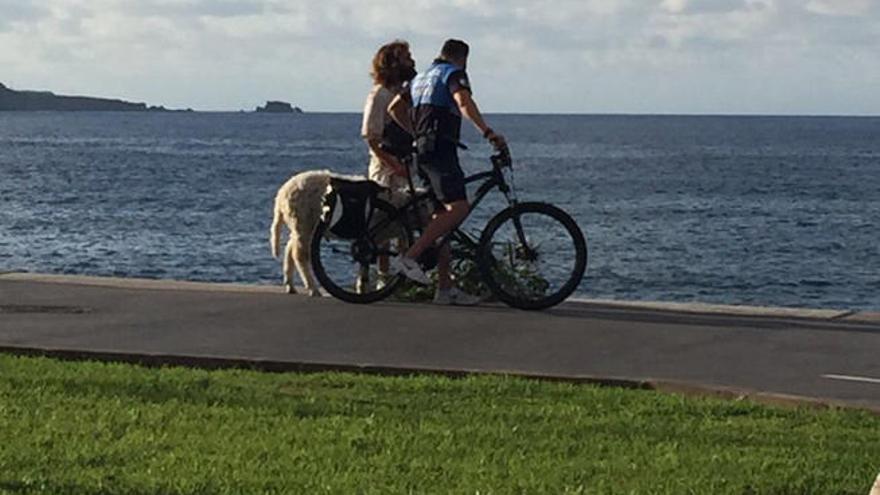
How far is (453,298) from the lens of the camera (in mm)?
12094

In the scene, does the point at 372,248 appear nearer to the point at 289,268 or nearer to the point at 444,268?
the point at 444,268

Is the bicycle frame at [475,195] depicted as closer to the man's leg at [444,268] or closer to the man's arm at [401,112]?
the man's leg at [444,268]

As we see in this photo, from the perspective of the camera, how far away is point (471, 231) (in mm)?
12594

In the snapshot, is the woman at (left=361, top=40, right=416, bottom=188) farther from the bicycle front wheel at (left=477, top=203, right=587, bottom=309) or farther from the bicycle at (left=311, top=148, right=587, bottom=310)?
the bicycle front wheel at (left=477, top=203, right=587, bottom=309)

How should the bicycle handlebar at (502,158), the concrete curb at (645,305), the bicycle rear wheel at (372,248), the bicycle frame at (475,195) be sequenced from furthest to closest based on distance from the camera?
the bicycle rear wheel at (372,248) → the bicycle frame at (475,195) → the bicycle handlebar at (502,158) → the concrete curb at (645,305)

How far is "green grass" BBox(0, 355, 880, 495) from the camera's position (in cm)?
614

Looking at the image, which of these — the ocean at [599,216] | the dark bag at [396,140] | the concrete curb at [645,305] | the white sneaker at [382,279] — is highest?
the dark bag at [396,140]

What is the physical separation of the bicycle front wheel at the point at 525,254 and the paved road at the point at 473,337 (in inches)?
5.8

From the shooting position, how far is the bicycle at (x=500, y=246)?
468 inches

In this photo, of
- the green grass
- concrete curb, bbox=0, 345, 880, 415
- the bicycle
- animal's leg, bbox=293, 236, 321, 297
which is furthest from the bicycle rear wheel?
the green grass

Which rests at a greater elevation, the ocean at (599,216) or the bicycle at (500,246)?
the bicycle at (500,246)

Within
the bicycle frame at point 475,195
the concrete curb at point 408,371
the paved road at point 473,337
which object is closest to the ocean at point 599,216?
the bicycle frame at point 475,195

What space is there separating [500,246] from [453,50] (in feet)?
4.59

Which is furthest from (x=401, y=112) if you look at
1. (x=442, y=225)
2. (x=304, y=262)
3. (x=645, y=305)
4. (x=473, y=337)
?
(x=473, y=337)
